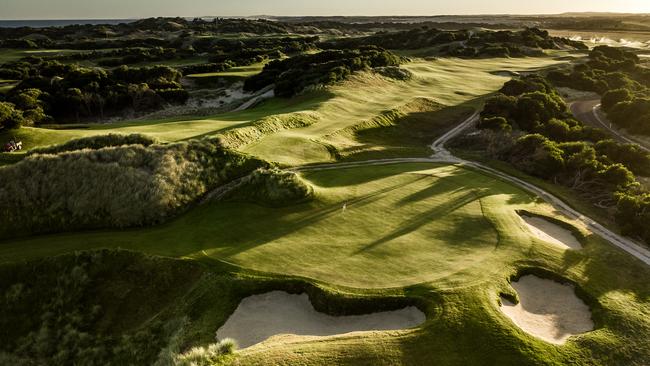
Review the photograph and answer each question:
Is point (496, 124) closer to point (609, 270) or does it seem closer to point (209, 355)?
point (609, 270)

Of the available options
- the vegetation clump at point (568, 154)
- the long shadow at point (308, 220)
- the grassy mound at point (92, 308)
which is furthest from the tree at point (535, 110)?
the grassy mound at point (92, 308)

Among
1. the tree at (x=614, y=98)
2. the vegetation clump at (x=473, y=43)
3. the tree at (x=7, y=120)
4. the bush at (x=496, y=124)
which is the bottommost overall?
the bush at (x=496, y=124)

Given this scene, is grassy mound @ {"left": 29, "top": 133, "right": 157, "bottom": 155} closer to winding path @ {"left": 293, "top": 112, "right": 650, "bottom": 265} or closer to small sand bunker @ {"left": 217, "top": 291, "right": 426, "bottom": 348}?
winding path @ {"left": 293, "top": 112, "right": 650, "bottom": 265}

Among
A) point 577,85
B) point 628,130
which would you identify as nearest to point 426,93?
point 628,130

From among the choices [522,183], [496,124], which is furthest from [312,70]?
[522,183]

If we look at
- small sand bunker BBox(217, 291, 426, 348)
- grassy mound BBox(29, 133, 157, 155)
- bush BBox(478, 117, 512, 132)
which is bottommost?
small sand bunker BBox(217, 291, 426, 348)

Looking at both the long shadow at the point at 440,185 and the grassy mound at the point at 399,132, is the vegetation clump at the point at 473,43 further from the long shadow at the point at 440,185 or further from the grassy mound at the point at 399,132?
the long shadow at the point at 440,185

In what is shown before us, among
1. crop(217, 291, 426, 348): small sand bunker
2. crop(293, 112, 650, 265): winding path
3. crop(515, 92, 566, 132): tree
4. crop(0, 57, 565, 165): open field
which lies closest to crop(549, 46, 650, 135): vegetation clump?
crop(515, 92, 566, 132): tree
